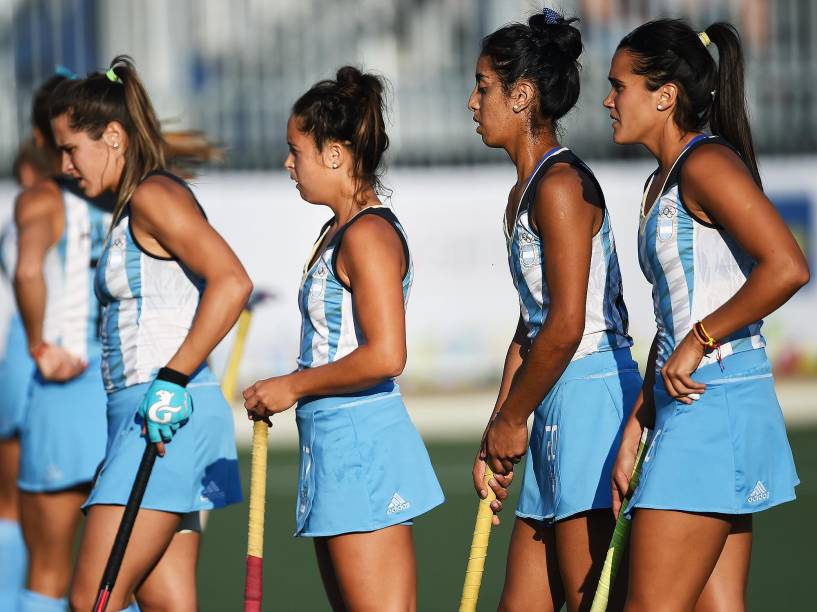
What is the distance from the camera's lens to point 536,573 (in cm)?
364

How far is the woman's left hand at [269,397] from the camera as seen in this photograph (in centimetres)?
356

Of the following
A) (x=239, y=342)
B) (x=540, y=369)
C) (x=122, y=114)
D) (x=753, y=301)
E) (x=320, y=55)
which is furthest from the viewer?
(x=320, y=55)

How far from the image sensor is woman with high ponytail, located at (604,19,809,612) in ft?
10.3

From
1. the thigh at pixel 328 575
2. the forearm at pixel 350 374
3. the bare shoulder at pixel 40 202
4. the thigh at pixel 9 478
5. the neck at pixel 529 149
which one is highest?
the neck at pixel 529 149

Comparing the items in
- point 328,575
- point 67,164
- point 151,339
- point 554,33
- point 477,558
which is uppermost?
point 554,33

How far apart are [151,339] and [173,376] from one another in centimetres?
22

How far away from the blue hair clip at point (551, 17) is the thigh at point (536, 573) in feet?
4.42

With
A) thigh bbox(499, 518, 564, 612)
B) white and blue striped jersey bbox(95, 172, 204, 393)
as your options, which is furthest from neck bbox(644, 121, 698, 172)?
white and blue striped jersey bbox(95, 172, 204, 393)

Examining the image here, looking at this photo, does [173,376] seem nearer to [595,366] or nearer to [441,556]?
[595,366]

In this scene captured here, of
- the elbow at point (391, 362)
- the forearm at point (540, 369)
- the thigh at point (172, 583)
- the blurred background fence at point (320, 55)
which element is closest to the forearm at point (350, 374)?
the elbow at point (391, 362)

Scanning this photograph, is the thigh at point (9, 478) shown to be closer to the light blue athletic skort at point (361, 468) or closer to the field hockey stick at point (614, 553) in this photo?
the light blue athletic skort at point (361, 468)

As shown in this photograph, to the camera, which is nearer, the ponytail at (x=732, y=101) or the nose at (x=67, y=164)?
the ponytail at (x=732, y=101)

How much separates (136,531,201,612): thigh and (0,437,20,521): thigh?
1.86 meters

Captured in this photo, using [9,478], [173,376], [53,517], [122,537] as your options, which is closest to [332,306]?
[173,376]
